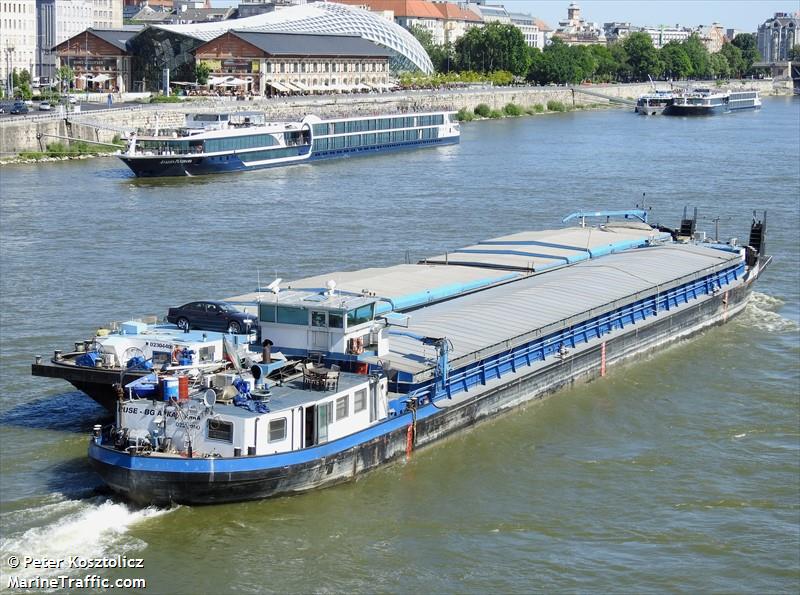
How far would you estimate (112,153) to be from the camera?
6231 centimetres

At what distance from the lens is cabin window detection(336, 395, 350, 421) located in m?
18.4

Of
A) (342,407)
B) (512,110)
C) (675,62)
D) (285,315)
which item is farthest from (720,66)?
(342,407)

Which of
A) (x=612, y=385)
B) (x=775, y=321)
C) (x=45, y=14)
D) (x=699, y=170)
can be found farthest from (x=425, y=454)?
(x=45, y=14)

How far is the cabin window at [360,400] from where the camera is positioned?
61.3ft

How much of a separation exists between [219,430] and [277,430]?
29.7 inches

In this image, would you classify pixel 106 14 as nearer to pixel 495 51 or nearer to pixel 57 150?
pixel 495 51

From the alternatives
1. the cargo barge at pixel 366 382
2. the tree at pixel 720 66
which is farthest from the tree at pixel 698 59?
the cargo barge at pixel 366 382

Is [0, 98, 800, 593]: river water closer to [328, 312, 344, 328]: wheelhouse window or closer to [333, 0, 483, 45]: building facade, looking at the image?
[328, 312, 344, 328]: wheelhouse window

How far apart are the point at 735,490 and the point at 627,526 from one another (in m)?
2.17

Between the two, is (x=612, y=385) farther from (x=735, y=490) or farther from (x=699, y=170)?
(x=699, y=170)

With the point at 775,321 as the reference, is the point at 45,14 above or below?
above

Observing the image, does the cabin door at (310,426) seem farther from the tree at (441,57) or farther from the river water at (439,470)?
the tree at (441,57)

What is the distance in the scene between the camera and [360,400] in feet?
61.6

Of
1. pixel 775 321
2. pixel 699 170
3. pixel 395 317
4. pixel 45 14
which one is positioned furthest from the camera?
pixel 45 14
